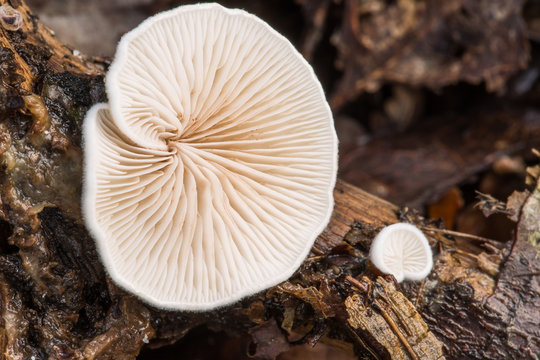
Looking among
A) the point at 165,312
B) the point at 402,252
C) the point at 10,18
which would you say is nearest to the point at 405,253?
the point at 402,252

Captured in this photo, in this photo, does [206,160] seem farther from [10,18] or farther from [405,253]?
[405,253]

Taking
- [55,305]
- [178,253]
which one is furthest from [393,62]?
[55,305]

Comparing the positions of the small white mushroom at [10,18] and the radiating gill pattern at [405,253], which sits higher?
the small white mushroom at [10,18]

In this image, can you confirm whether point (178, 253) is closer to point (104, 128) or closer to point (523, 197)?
point (104, 128)

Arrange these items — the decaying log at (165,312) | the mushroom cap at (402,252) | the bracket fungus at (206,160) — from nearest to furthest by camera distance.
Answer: the bracket fungus at (206,160), the decaying log at (165,312), the mushroom cap at (402,252)

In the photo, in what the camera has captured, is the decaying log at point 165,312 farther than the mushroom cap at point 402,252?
No

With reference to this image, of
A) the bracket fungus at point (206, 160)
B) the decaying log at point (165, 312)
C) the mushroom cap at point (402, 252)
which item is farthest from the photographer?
the mushroom cap at point (402, 252)

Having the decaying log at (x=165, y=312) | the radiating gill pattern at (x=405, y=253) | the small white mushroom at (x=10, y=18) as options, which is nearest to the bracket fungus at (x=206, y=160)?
the decaying log at (x=165, y=312)

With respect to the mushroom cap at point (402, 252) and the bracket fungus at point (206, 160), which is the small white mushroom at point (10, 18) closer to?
the bracket fungus at point (206, 160)
